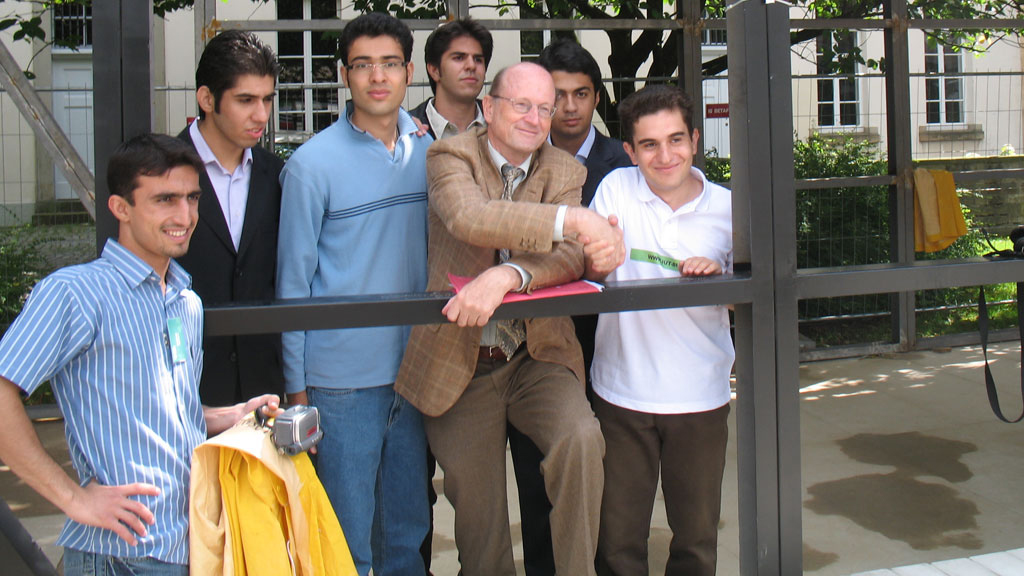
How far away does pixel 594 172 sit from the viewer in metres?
3.03

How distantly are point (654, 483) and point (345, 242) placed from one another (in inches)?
44.3

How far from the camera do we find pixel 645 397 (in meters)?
2.50

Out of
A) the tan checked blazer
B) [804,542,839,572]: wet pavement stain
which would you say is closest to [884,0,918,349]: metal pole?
[804,542,839,572]: wet pavement stain

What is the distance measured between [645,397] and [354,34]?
1.31 m

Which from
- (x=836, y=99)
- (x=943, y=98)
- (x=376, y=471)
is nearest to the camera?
(x=376, y=471)

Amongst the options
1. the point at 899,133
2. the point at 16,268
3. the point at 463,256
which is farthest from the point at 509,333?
the point at 16,268

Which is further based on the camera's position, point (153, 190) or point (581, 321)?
point (581, 321)

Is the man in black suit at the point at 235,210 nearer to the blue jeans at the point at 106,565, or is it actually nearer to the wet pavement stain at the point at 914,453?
the blue jeans at the point at 106,565

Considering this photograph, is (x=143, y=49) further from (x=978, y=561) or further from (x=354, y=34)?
(x=978, y=561)

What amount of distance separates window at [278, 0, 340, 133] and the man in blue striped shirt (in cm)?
404

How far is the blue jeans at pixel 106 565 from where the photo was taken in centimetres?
176

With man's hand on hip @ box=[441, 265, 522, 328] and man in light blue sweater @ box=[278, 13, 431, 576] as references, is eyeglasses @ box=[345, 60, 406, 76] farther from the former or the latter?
man's hand on hip @ box=[441, 265, 522, 328]

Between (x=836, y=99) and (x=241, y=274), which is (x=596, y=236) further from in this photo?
(x=836, y=99)

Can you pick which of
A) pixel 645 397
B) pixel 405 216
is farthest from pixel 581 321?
pixel 405 216
